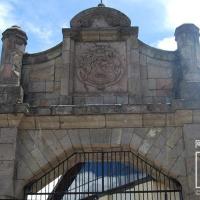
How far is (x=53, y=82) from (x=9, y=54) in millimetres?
1097

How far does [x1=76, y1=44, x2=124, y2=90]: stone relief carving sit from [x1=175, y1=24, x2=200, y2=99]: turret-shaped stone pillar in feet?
4.18

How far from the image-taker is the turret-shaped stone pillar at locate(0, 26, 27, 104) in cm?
779

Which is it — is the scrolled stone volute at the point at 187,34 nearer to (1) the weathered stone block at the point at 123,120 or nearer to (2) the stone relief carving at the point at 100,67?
(2) the stone relief carving at the point at 100,67

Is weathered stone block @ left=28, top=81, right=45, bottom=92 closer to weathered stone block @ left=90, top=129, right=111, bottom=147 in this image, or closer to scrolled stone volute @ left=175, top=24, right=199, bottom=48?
weathered stone block @ left=90, top=129, right=111, bottom=147

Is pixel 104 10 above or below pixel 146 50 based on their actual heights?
above

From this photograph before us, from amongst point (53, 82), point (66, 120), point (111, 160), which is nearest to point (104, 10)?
point (53, 82)

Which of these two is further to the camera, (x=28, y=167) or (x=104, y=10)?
(x=104, y=10)

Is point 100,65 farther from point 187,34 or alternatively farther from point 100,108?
point 187,34

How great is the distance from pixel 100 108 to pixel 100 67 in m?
1.08

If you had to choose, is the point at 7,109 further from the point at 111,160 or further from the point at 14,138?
the point at 111,160

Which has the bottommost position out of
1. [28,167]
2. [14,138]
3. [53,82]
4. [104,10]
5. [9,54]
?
[28,167]

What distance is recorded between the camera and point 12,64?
815 cm

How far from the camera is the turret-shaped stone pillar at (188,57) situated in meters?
7.61

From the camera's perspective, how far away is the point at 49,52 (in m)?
8.48
